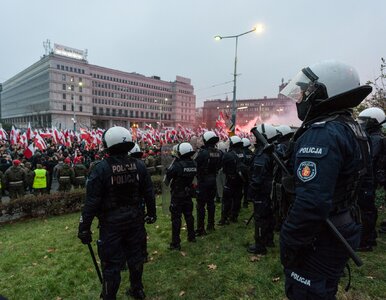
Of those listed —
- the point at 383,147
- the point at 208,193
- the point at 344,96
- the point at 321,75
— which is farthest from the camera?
the point at 208,193

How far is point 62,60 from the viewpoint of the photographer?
9069 centimetres

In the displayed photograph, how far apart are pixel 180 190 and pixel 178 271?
5.59ft

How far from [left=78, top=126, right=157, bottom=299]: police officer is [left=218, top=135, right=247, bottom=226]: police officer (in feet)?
12.1

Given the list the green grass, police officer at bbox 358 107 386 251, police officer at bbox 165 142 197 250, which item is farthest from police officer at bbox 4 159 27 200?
police officer at bbox 358 107 386 251

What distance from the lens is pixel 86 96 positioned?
96.7 meters

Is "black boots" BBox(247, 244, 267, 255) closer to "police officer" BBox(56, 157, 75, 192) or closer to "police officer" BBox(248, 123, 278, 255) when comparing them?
"police officer" BBox(248, 123, 278, 255)

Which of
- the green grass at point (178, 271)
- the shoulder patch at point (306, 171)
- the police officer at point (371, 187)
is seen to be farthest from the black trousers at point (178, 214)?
the shoulder patch at point (306, 171)

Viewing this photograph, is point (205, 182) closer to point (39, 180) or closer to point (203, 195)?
point (203, 195)

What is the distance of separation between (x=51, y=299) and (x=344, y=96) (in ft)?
15.4

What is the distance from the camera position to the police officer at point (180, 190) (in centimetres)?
592

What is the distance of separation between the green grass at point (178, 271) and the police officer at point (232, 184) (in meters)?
0.67

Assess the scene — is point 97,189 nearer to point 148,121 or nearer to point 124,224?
point 124,224

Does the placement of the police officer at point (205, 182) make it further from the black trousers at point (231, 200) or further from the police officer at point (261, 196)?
the police officer at point (261, 196)

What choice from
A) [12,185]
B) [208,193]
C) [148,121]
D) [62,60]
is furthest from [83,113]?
[208,193]
